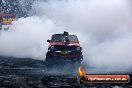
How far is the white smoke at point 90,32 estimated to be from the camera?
23.0 m

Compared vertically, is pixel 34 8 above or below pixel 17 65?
above

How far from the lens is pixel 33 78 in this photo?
52.3ft

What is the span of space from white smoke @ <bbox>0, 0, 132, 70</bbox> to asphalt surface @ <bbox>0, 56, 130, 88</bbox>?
3949 mm

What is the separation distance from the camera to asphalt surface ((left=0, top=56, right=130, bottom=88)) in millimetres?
14133

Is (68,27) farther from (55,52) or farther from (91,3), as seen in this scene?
(55,52)

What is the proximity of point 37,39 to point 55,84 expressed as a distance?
17.0 metres

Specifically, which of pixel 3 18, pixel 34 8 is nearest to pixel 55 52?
pixel 3 18

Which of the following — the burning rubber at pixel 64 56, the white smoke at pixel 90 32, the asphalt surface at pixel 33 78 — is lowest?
the asphalt surface at pixel 33 78

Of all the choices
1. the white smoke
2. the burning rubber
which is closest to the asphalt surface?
the burning rubber

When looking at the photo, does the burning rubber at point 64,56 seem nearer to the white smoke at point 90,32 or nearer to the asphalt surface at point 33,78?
the asphalt surface at point 33,78

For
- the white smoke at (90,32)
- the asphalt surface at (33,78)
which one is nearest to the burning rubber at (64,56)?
the asphalt surface at (33,78)

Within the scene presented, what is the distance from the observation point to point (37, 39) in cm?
3114

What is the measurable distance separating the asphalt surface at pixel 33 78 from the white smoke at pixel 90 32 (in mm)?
3949

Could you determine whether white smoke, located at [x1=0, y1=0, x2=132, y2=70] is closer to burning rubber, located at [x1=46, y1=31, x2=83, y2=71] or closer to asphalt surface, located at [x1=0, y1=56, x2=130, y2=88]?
burning rubber, located at [x1=46, y1=31, x2=83, y2=71]
